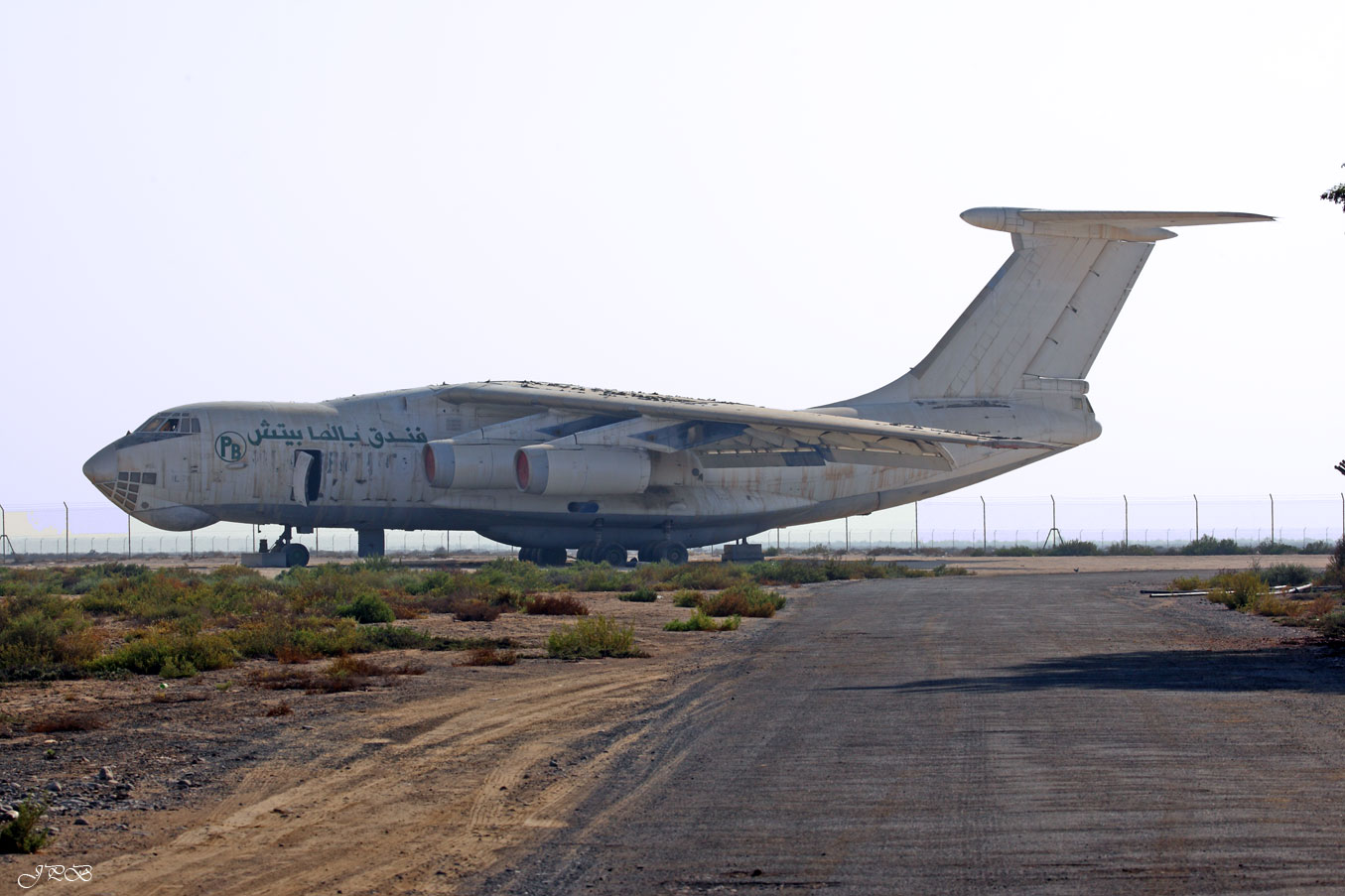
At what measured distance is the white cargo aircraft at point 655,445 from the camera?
28.5m

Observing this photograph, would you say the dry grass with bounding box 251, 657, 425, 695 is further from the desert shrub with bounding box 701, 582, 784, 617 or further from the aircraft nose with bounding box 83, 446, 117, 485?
the aircraft nose with bounding box 83, 446, 117, 485

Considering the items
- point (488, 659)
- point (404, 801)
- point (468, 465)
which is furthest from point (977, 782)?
point (468, 465)

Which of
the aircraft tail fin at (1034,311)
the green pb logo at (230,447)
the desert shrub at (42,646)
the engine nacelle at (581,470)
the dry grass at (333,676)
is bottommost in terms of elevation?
the dry grass at (333,676)

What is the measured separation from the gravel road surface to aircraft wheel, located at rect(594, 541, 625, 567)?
19.5 m

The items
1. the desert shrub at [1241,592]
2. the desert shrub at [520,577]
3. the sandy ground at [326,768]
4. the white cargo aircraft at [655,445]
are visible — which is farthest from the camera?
the white cargo aircraft at [655,445]

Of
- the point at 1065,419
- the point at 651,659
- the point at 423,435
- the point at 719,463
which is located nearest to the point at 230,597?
the point at 651,659

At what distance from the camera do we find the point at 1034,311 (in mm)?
35188

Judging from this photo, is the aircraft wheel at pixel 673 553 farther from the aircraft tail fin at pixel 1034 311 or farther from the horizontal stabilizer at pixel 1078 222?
the horizontal stabilizer at pixel 1078 222

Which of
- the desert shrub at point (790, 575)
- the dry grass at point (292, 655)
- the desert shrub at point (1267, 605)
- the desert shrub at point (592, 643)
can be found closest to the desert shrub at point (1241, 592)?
the desert shrub at point (1267, 605)

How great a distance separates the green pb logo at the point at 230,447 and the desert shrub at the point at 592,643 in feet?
53.2

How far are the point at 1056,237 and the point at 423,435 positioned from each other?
1660 centimetres

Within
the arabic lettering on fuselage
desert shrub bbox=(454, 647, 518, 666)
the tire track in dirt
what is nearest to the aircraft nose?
the arabic lettering on fuselage

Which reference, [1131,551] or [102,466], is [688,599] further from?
[1131,551]

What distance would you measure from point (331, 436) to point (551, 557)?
6.49 m
